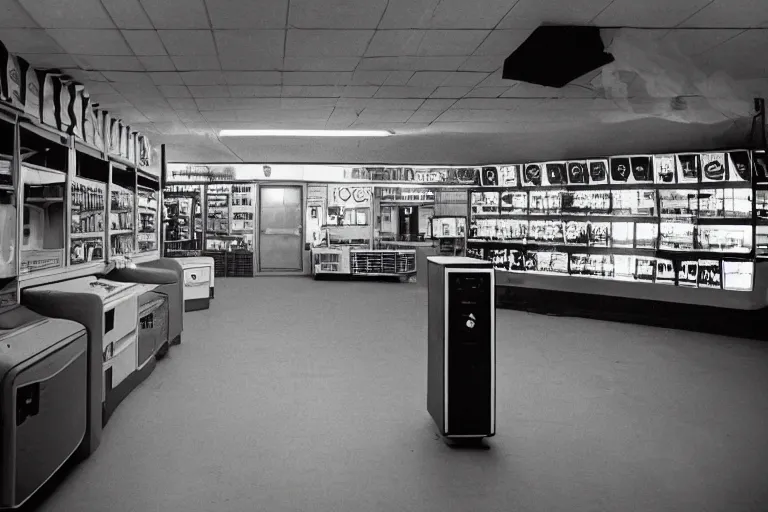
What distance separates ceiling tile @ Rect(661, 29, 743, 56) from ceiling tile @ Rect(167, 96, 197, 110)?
15.4ft

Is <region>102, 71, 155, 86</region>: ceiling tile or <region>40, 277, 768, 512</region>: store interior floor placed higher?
<region>102, 71, 155, 86</region>: ceiling tile

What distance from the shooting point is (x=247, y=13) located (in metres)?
3.36

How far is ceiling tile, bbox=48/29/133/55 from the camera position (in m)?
3.66

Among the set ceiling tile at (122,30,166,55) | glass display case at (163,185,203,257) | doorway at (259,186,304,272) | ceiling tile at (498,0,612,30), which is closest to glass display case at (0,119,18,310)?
ceiling tile at (122,30,166,55)

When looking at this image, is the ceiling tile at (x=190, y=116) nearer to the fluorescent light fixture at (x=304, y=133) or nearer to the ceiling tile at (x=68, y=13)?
the fluorescent light fixture at (x=304, y=133)

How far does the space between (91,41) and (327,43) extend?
180cm

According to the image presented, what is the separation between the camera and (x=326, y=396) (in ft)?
12.3

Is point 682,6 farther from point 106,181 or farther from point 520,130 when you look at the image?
point 106,181

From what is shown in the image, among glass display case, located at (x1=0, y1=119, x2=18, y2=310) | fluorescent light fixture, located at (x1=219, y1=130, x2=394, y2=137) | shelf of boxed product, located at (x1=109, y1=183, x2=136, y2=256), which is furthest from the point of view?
fluorescent light fixture, located at (x1=219, y1=130, x2=394, y2=137)

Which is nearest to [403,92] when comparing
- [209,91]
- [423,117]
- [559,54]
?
[423,117]

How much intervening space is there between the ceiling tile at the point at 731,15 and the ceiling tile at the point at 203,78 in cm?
389

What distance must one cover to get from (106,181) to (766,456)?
17.7ft

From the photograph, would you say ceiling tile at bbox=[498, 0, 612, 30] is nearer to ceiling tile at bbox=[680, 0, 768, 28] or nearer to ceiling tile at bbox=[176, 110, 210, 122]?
ceiling tile at bbox=[680, 0, 768, 28]

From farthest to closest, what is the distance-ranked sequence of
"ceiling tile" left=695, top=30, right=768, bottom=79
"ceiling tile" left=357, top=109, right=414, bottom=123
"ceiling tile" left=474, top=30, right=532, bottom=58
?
"ceiling tile" left=357, top=109, right=414, bottom=123
"ceiling tile" left=695, top=30, right=768, bottom=79
"ceiling tile" left=474, top=30, right=532, bottom=58
